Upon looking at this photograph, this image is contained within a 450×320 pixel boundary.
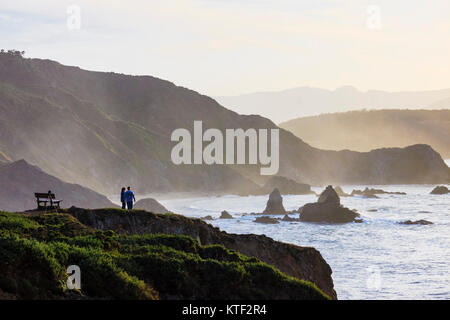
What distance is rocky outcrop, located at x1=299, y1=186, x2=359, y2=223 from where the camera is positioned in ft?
291

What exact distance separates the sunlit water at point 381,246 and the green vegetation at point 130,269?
62.4ft

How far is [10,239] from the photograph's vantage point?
17109 mm

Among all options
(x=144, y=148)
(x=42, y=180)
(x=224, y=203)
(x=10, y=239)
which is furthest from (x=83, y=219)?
(x=144, y=148)

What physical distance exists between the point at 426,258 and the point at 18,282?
151ft

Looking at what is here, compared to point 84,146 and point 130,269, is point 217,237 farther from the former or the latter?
point 84,146

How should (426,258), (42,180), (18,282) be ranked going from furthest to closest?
(42,180) → (426,258) → (18,282)

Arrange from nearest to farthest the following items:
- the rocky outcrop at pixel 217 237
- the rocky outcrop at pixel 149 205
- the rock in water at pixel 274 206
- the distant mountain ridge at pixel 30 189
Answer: the rocky outcrop at pixel 217 237 → the distant mountain ridge at pixel 30 189 → the rocky outcrop at pixel 149 205 → the rock in water at pixel 274 206

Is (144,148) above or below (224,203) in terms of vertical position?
above

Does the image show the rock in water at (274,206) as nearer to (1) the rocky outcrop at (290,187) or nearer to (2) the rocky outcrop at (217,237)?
(1) the rocky outcrop at (290,187)

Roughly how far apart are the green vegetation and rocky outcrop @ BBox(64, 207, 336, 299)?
4.23 metres

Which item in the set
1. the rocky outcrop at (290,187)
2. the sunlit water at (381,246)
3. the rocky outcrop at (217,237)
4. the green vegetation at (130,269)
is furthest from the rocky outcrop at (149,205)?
the rocky outcrop at (290,187)

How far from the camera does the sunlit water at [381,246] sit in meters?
40.6

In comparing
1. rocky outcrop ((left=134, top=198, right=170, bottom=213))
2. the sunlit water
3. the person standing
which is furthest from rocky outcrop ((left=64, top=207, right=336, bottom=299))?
rocky outcrop ((left=134, top=198, right=170, bottom=213))
